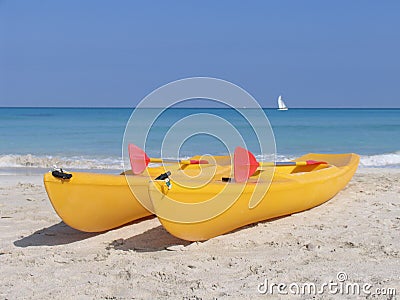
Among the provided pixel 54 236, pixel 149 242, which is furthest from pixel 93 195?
pixel 54 236

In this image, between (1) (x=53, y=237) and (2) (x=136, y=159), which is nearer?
(1) (x=53, y=237)

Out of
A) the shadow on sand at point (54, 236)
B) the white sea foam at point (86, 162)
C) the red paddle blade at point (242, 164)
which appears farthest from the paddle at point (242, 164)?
the white sea foam at point (86, 162)

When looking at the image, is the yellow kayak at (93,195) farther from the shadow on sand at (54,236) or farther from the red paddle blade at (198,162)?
the red paddle blade at (198,162)

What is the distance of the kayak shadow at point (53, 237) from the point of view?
14.4 feet

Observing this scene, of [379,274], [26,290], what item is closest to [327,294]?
[379,274]

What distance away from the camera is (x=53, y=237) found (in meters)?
4.60

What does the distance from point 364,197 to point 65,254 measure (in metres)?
3.42

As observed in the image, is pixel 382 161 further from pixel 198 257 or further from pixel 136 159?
pixel 198 257

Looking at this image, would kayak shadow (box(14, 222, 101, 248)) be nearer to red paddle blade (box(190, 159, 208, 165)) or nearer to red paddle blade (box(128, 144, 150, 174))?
red paddle blade (box(128, 144, 150, 174))

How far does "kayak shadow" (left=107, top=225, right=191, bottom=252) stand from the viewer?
13.7 ft

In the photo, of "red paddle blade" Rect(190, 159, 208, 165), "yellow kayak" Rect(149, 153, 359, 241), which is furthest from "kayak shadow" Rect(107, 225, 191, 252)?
"red paddle blade" Rect(190, 159, 208, 165)

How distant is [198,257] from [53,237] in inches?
56.9

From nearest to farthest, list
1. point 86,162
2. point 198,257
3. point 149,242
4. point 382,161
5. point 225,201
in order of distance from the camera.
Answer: point 198,257
point 225,201
point 149,242
point 86,162
point 382,161

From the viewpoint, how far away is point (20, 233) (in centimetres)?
472
